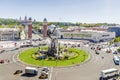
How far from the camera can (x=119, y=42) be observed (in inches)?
4734

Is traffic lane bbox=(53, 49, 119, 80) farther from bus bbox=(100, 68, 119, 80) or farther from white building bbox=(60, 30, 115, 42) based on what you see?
white building bbox=(60, 30, 115, 42)

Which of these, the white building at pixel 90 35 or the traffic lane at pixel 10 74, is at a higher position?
the white building at pixel 90 35

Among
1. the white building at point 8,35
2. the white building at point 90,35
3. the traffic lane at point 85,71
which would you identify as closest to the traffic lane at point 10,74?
the traffic lane at point 85,71

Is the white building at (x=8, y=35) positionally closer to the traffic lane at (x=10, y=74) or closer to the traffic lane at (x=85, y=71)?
the traffic lane at (x=10, y=74)

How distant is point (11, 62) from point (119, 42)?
252 ft

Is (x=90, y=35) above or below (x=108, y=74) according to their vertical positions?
above

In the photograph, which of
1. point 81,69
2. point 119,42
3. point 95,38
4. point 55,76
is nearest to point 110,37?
point 95,38

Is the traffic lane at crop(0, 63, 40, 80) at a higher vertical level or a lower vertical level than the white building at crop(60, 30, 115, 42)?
lower

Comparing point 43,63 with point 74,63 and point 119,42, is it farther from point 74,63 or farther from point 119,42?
point 119,42

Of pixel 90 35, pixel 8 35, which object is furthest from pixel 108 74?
pixel 8 35

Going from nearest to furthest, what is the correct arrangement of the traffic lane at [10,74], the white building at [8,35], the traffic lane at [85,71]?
the traffic lane at [10,74] → the traffic lane at [85,71] → the white building at [8,35]

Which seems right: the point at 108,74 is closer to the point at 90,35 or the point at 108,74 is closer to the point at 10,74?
the point at 10,74

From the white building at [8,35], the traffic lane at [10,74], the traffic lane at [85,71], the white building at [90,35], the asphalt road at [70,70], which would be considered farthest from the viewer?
the white building at [90,35]

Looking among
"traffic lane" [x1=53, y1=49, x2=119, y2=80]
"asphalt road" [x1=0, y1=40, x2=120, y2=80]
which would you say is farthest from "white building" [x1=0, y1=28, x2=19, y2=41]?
"traffic lane" [x1=53, y1=49, x2=119, y2=80]
